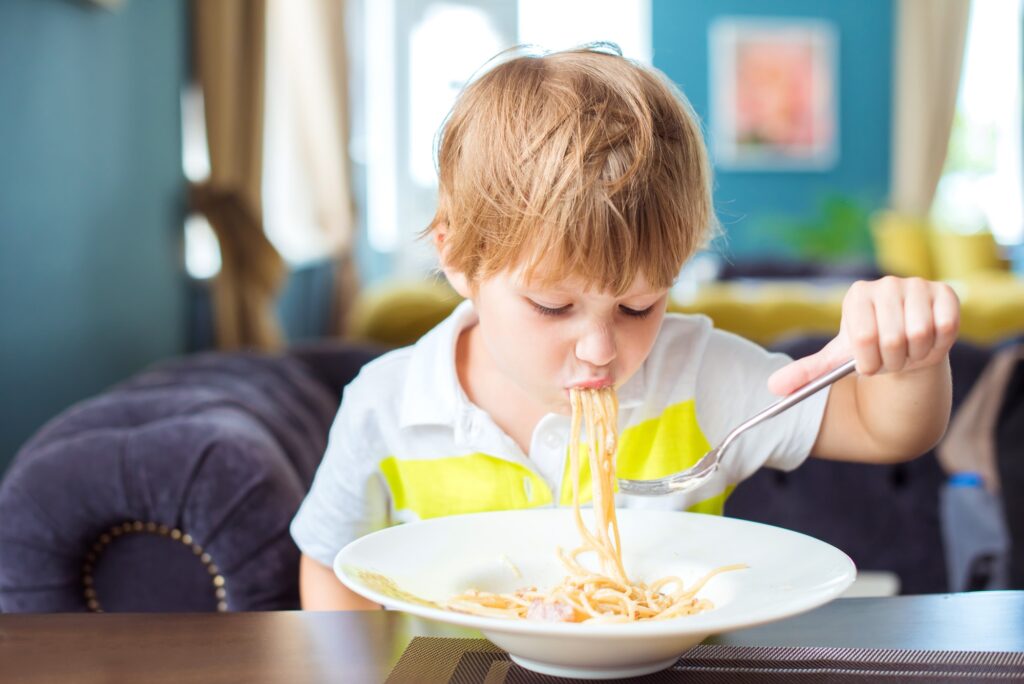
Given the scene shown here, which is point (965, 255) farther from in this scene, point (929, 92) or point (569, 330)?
point (569, 330)

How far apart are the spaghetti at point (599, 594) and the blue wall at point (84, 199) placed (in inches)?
68.7

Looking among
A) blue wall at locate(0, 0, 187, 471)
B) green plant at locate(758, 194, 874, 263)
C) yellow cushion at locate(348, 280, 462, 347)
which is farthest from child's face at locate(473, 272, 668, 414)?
green plant at locate(758, 194, 874, 263)

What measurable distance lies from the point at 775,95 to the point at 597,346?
955 centimetres

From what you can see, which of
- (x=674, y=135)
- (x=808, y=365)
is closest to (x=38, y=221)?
(x=674, y=135)

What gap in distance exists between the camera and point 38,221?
2.46m

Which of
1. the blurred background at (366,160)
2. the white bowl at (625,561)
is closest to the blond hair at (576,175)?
the blurred background at (366,160)

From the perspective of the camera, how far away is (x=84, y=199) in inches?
110

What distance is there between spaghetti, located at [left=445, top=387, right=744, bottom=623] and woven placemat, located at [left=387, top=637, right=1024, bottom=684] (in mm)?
37

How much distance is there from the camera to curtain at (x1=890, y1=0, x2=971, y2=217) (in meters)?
9.35

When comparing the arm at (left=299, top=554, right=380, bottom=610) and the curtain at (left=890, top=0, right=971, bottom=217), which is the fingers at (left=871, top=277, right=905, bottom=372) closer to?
the arm at (left=299, top=554, right=380, bottom=610)

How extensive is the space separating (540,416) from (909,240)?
25.2ft

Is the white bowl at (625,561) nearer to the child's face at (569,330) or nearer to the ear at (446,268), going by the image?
the child's face at (569,330)

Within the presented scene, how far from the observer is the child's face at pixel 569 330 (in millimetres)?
986

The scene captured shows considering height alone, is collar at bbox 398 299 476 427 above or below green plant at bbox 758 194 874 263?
above
